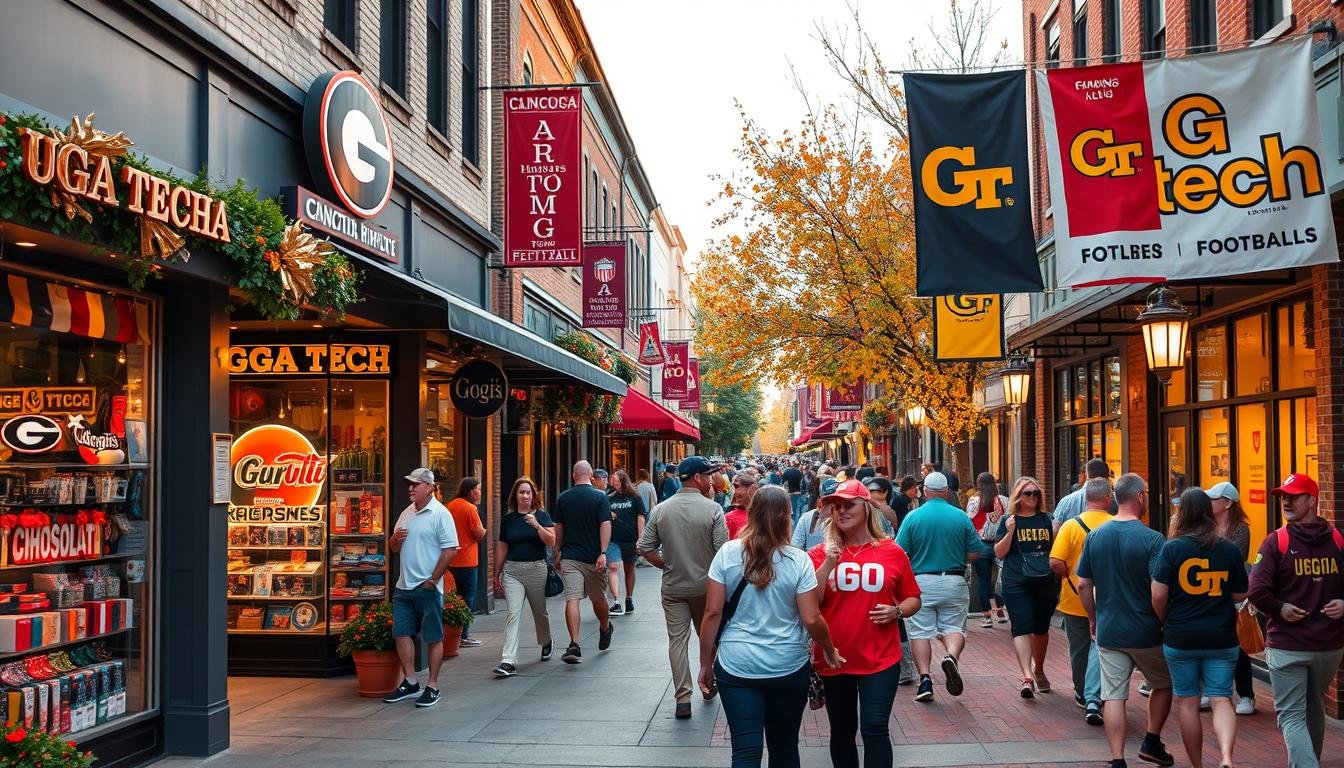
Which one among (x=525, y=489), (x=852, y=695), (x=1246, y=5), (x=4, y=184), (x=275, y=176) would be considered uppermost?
(x=1246, y=5)

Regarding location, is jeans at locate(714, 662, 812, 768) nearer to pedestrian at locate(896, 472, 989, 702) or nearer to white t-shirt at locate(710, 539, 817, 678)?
white t-shirt at locate(710, 539, 817, 678)

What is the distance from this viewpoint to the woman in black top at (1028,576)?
31.7 ft

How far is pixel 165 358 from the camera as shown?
8.04 m

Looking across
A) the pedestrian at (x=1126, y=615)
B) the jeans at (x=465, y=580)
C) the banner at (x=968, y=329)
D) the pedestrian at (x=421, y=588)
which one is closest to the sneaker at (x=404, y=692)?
the pedestrian at (x=421, y=588)

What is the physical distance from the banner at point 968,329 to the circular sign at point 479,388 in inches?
225

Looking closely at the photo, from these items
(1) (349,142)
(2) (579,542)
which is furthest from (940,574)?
(1) (349,142)

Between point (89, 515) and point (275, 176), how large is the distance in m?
2.99

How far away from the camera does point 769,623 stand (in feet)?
18.3

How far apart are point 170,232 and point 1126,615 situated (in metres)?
6.08

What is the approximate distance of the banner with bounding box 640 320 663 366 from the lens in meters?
29.7

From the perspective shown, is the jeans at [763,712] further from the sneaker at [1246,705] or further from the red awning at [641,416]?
the red awning at [641,416]

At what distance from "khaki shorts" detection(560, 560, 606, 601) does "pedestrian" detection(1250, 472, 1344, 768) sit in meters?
6.61

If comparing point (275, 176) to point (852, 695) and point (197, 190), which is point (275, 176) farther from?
point (852, 695)

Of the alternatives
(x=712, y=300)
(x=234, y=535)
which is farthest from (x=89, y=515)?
(x=712, y=300)
